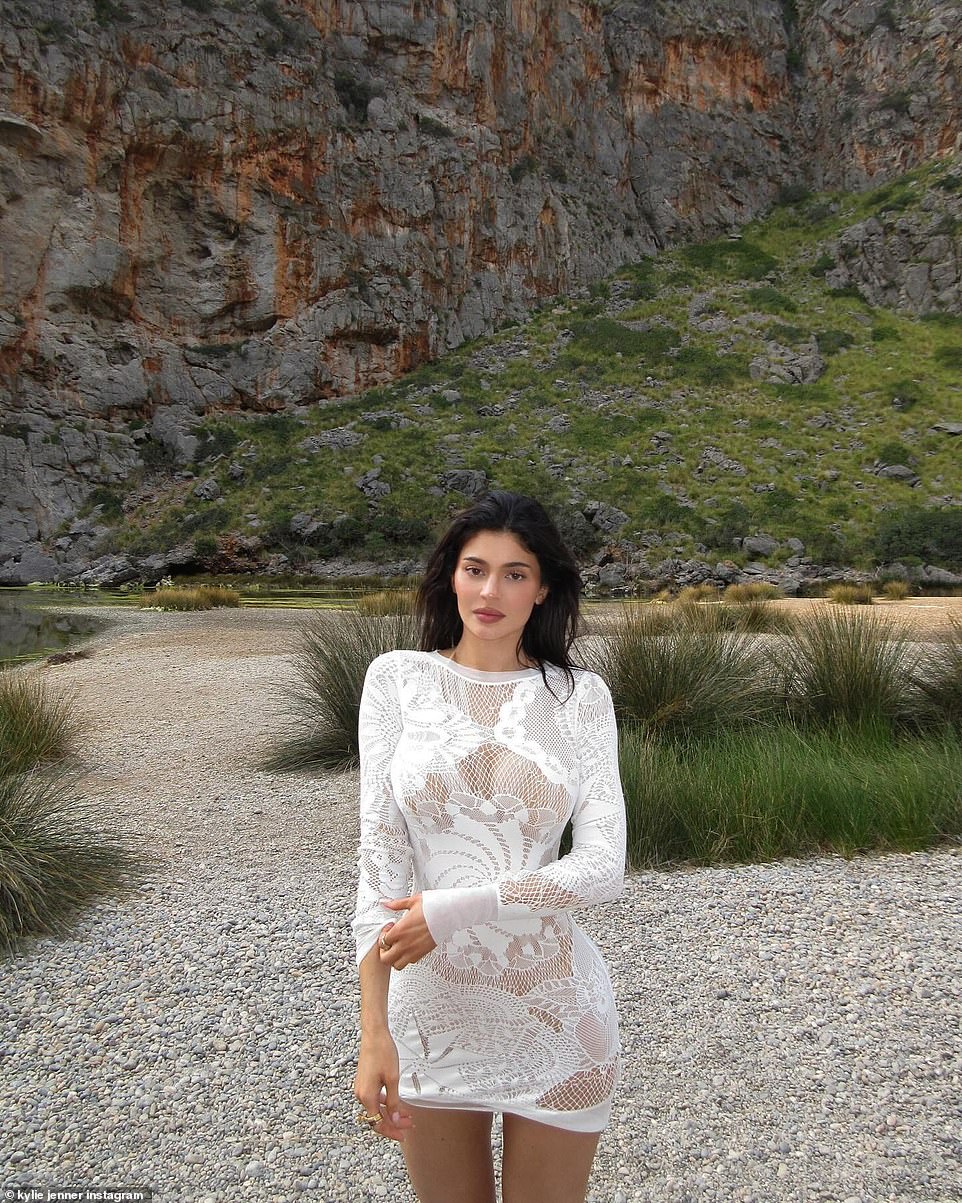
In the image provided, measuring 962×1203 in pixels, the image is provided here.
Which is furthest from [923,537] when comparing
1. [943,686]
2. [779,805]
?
[779,805]

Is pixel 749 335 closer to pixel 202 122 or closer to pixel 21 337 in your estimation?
pixel 202 122

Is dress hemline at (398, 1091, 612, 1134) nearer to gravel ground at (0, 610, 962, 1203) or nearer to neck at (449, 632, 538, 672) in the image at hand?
neck at (449, 632, 538, 672)

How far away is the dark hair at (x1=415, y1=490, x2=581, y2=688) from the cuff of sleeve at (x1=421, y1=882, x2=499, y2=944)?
46cm

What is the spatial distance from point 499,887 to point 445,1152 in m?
0.51

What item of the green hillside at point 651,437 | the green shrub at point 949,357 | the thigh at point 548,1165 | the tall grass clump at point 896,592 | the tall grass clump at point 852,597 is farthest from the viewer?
the green shrub at point 949,357

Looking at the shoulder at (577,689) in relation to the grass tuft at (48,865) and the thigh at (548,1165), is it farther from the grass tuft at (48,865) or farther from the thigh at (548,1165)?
the grass tuft at (48,865)

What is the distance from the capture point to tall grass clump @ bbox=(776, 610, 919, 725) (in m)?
6.08

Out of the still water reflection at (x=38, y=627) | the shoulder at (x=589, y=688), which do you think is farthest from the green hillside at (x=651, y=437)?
the shoulder at (x=589, y=688)

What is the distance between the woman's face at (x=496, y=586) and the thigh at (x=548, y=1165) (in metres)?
0.86

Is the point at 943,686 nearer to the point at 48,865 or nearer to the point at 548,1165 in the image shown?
the point at 548,1165

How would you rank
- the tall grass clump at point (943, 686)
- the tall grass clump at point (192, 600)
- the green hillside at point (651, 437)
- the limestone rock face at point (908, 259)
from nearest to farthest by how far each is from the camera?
the tall grass clump at point (943, 686), the tall grass clump at point (192, 600), the green hillside at point (651, 437), the limestone rock face at point (908, 259)

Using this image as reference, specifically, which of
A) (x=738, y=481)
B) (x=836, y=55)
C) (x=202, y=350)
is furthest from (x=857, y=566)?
(x=836, y=55)

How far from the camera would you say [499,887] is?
1.29 meters

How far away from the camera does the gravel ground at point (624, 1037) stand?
81.5 inches
